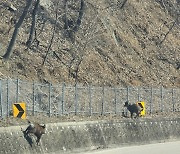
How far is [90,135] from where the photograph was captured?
29.5 m

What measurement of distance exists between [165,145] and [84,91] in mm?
5595

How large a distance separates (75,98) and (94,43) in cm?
1341

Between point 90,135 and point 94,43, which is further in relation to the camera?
point 94,43

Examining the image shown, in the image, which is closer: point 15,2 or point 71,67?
point 71,67

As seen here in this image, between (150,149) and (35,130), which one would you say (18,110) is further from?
(150,149)

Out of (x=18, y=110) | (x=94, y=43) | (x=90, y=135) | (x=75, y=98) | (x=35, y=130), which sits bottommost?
(x=90, y=135)

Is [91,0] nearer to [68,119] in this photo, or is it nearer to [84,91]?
[84,91]


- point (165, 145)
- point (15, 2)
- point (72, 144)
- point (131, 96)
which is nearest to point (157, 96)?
point (131, 96)

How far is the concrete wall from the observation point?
23234 mm

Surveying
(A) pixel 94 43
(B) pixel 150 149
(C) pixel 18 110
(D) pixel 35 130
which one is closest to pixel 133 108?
(B) pixel 150 149

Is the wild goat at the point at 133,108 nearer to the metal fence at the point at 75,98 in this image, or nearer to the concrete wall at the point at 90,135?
the concrete wall at the point at 90,135

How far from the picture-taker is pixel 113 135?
31.8 m

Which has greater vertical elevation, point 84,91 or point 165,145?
point 84,91

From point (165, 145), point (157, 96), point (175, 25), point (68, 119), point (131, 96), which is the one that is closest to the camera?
point (68, 119)
